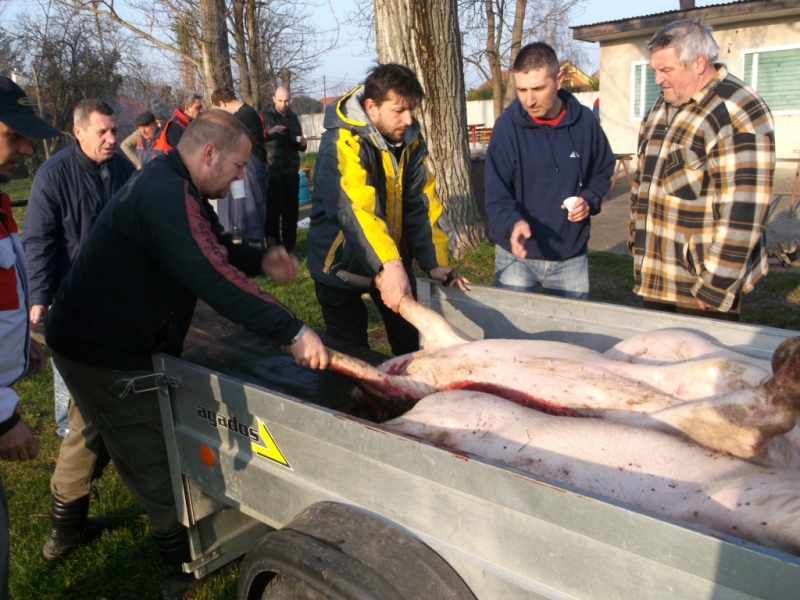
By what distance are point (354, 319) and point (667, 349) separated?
192 cm

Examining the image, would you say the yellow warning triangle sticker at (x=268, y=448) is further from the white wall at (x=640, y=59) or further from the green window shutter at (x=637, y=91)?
the green window shutter at (x=637, y=91)

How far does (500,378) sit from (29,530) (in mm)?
2820

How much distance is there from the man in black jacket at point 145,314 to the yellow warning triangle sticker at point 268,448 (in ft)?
1.68

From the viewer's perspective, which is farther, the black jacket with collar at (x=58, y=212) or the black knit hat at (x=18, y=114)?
the black jacket with collar at (x=58, y=212)

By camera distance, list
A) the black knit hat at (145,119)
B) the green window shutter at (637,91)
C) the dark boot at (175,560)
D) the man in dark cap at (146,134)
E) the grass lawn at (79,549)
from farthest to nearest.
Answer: the green window shutter at (637,91), the black knit hat at (145,119), the man in dark cap at (146,134), the grass lawn at (79,549), the dark boot at (175,560)

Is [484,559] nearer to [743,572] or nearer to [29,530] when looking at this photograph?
[743,572]

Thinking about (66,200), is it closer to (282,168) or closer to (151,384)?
(151,384)

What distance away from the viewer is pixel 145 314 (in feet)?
9.68

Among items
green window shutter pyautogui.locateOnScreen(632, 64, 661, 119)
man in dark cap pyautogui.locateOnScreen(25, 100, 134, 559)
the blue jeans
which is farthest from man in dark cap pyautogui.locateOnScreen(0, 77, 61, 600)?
green window shutter pyautogui.locateOnScreen(632, 64, 661, 119)

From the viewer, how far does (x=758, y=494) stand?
1972mm

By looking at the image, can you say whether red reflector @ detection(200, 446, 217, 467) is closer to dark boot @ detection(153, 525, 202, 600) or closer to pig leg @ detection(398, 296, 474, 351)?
dark boot @ detection(153, 525, 202, 600)

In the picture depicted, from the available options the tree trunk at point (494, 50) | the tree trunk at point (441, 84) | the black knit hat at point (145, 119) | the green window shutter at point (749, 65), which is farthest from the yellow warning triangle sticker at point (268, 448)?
the tree trunk at point (494, 50)

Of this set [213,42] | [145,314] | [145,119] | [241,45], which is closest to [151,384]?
[145,314]

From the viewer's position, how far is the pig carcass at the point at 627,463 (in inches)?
76.3
